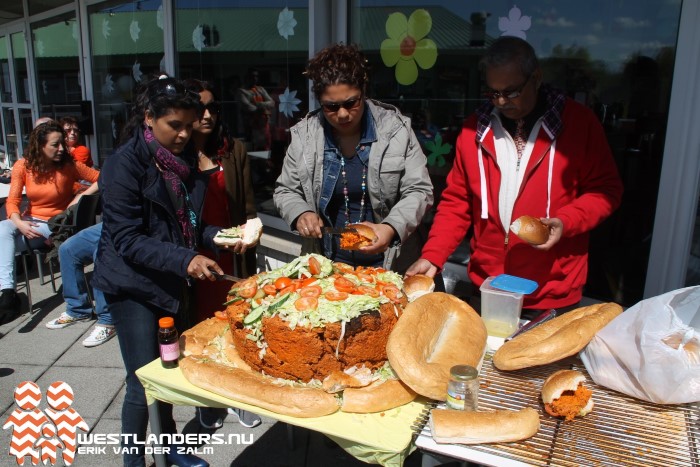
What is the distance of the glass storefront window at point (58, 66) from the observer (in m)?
8.99

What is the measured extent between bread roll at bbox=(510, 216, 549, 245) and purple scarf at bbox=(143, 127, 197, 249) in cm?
160

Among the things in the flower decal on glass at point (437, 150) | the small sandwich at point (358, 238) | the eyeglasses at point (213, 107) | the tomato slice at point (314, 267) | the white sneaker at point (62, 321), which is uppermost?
the eyeglasses at point (213, 107)

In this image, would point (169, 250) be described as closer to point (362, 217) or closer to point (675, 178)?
point (362, 217)

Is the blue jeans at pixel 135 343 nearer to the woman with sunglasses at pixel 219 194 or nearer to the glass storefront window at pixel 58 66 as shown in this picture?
the woman with sunglasses at pixel 219 194

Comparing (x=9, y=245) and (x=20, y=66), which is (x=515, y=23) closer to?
(x=9, y=245)

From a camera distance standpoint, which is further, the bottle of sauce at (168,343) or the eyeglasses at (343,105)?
the eyeglasses at (343,105)

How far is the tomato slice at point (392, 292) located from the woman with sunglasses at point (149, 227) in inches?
31.5

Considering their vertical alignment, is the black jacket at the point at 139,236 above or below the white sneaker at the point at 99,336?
above

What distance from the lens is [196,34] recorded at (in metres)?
6.18

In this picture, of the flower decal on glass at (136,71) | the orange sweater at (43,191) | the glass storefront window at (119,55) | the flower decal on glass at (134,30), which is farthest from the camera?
the flower decal on glass at (136,71)

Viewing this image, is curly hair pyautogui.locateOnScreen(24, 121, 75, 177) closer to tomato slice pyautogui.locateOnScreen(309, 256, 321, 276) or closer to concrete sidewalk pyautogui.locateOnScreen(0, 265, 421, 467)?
concrete sidewalk pyautogui.locateOnScreen(0, 265, 421, 467)

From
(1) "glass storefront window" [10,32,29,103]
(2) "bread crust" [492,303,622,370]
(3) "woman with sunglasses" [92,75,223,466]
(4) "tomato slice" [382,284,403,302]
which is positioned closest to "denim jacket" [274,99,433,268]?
(3) "woman with sunglasses" [92,75,223,466]

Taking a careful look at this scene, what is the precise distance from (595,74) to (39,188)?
5.51 m

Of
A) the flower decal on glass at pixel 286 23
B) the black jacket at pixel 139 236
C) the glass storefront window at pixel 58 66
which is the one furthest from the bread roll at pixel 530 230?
the glass storefront window at pixel 58 66
